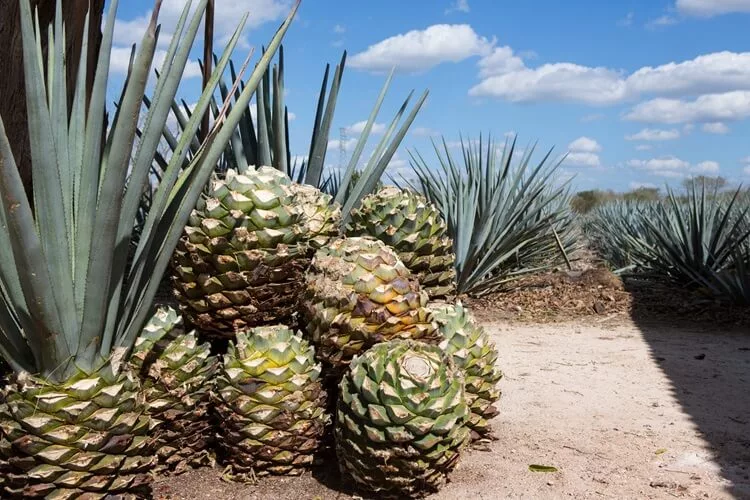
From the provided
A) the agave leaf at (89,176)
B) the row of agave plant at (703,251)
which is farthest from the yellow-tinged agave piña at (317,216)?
the row of agave plant at (703,251)

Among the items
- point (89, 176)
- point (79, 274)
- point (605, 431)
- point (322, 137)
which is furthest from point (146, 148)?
point (605, 431)

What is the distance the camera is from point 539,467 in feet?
9.34

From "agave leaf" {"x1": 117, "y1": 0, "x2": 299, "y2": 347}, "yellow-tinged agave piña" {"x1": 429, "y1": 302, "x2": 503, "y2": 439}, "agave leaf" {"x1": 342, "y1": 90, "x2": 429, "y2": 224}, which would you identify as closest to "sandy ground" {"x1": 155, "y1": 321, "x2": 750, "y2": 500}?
"yellow-tinged agave piña" {"x1": 429, "y1": 302, "x2": 503, "y2": 439}

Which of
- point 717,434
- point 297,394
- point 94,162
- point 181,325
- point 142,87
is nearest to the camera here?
point 142,87

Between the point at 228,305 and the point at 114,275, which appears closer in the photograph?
the point at 114,275

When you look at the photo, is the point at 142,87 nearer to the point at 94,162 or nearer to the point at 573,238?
the point at 94,162

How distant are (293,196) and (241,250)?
1.02 ft

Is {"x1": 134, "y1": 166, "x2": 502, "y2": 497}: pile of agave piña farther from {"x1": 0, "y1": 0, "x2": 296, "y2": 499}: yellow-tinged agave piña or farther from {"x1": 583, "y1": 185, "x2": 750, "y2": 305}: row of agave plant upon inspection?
{"x1": 583, "y1": 185, "x2": 750, "y2": 305}: row of agave plant

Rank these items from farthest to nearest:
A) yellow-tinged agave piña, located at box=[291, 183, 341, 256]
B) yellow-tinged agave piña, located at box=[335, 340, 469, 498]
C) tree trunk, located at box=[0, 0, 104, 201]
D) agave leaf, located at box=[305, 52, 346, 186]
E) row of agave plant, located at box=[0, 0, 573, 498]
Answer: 1. agave leaf, located at box=[305, 52, 346, 186]
2. tree trunk, located at box=[0, 0, 104, 201]
3. yellow-tinged agave piña, located at box=[291, 183, 341, 256]
4. yellow-tinged agave piña, located at box=[335, 340, 469, 498]
5. row of agave plant, located at box=[0, 0, 573, 498]

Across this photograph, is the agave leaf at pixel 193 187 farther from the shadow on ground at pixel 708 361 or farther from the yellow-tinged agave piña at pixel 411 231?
the shadow on ground at pixel 708 361

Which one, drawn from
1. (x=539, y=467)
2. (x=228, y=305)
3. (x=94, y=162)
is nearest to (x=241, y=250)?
(x=228, y=305)

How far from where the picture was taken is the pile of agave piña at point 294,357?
7.73 feet

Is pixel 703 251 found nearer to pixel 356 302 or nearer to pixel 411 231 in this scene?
pixel 411 231

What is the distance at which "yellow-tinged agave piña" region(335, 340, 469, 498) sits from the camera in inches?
90.8
